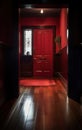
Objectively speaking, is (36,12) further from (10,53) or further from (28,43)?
(10,53)

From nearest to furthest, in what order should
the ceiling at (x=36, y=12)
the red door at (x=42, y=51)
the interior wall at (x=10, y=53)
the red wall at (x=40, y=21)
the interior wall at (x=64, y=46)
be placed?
the interior wall at (x=10, y=53) < the interior wall at (x=64, y=46) < the ceiling at (x=36, y=12) < the red wall at (x=40, y=21) < the red door at (x=42, y=51)

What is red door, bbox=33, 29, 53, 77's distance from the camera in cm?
983

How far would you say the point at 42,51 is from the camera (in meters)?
9.88

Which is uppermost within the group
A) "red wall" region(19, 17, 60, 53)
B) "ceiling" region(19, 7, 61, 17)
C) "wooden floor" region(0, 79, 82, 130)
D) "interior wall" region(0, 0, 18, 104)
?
"ceiling" region(19, 7, 61, 17)

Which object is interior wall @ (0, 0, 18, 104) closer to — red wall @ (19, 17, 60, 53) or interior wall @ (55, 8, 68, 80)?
interior wall @ (55, 8, 68, 80)

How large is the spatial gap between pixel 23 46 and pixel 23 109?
21.1 feet

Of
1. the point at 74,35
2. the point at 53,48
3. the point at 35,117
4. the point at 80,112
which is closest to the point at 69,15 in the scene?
the point at 74,35

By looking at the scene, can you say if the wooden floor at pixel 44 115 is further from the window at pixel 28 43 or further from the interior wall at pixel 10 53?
the window at pixel 28 43

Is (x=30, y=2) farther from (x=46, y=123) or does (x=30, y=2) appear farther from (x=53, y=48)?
(x=53, y=48)

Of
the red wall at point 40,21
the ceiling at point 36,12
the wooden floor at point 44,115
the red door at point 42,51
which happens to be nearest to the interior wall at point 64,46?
the red door at point 42,51

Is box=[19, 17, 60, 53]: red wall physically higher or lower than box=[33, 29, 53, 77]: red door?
higher

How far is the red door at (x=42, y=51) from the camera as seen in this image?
9.83 meters

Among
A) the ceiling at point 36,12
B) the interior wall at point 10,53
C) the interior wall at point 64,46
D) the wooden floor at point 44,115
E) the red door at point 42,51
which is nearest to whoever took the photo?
the wooden floor at point 44,115

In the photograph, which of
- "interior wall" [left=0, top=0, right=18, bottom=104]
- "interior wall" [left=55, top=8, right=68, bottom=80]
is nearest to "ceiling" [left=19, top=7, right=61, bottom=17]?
"interior wall" [left=55, top=8, right=68, bottom=80]
